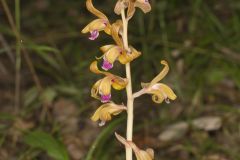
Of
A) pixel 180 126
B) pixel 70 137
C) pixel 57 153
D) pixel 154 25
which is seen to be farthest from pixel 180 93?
pixel 57 153

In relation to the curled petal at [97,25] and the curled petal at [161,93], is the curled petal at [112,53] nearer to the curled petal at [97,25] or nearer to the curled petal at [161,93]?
the curled petal at [97,25]

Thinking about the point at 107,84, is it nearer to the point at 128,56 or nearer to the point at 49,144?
the point at 128,56

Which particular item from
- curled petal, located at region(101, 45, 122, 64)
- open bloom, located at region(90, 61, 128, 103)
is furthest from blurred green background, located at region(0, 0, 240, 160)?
curled petal, located at region(101, 45, 122, 64)

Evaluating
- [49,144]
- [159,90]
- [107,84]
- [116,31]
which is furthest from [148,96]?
[116,31]

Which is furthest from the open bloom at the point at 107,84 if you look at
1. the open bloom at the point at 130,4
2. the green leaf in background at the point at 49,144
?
the green leaf in background at the point at 49,144

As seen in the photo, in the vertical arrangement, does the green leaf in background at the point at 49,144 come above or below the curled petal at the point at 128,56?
above

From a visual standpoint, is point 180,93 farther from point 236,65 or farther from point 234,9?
point 234,9

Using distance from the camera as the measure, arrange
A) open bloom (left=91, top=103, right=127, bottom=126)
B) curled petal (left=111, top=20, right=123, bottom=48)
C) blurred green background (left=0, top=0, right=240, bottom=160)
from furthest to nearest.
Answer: blurred green background (left=0, top=0, right=240, bottom=160), open bloom (left=91, top=103, right=127, bottom=126), curled petal (left=111, top=20, right=123, bottom=48)

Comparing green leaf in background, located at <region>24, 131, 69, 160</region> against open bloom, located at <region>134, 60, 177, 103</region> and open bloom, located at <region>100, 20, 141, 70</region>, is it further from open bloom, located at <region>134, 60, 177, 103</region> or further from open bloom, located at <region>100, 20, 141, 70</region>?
open bloom, located at <region>100, 20, 141, 70</region>
